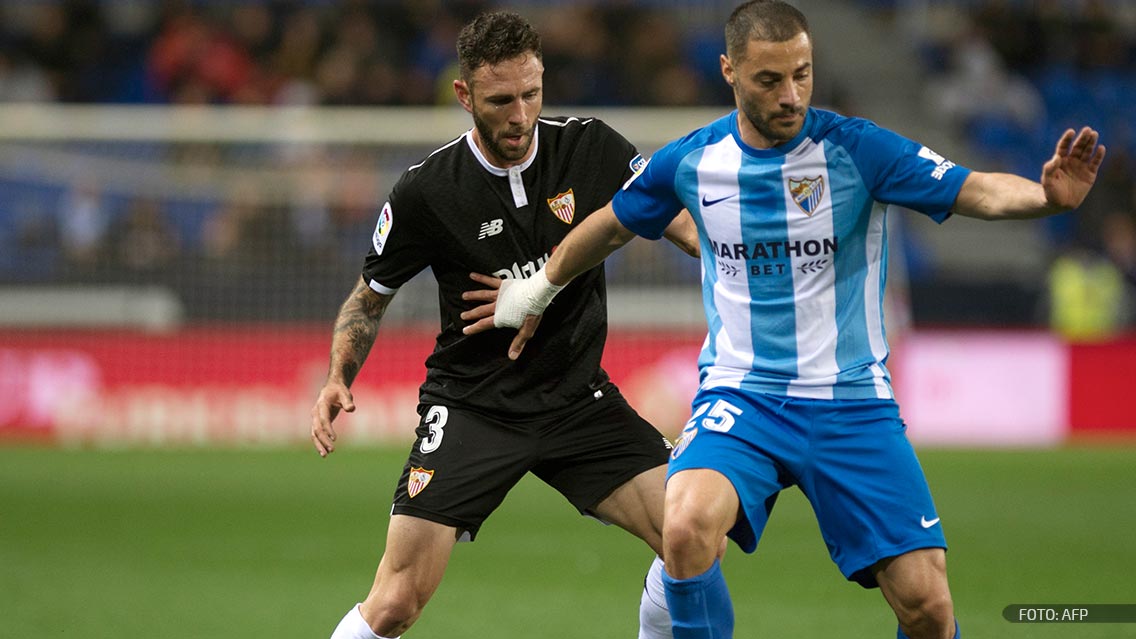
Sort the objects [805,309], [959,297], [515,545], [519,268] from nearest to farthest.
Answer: [805,309]
[519,268]
[515,545]
[959,297]

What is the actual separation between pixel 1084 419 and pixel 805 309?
11576mm

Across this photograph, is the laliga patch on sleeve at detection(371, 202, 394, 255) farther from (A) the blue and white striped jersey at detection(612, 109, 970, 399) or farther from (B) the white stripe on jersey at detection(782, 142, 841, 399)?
(B) the white stripe on jersey at detection(782, 142, 841, 399)

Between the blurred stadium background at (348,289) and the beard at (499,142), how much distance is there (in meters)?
2.42

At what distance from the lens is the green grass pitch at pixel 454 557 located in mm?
7145

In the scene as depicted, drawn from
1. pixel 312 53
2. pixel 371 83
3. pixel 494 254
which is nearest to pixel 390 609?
pixel 494 254

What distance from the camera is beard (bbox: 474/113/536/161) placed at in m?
5.44

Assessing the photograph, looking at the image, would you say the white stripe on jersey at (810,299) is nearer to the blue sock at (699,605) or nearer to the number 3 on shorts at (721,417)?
the number 3 on shorts at (721,417)

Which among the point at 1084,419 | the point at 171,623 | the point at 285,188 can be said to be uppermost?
the point at 285,188

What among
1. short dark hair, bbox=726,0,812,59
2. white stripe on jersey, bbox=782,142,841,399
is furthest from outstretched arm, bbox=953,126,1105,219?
short dark hair, bbox=726,0,812,59

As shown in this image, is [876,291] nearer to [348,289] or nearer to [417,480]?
[417,480]

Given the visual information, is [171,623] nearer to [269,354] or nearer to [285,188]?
[269,354]

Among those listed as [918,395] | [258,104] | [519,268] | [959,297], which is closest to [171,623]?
[519,268]

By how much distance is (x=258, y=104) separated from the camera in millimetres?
18438

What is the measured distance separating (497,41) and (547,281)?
85 centimetres
